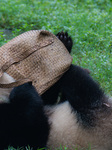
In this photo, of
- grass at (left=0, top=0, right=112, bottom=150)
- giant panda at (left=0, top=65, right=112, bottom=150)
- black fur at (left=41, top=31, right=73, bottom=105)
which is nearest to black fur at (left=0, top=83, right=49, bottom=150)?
giant panda at (left=0, top=65, right=112, bottom=150)

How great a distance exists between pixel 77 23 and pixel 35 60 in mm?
3299

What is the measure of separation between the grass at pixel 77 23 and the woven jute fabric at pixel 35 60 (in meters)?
1.23

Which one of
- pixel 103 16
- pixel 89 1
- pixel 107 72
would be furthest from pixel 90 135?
pixel 89 1

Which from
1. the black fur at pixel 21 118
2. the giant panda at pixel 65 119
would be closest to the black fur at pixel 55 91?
the giant panda at pixel 65 119

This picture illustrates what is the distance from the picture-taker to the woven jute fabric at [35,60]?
344 centimetres

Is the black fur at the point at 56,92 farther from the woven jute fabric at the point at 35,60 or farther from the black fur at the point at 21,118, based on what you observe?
the black fur at the point at 21,118

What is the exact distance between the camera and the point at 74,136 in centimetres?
354

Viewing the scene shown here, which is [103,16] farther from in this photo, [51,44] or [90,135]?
[90,135]

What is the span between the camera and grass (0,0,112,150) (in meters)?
5.18

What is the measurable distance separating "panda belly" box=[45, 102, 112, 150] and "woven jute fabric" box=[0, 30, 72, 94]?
1.61 ft

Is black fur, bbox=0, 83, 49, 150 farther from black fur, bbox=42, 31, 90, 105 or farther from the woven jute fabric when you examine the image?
black fur, bbox=42, 31, 90, 105

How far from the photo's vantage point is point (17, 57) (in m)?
3.51

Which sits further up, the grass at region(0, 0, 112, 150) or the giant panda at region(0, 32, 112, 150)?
the giant panda at region(0, 32, 112, 150)

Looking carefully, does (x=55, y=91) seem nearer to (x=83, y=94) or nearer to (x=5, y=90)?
(x=83, y=94)
